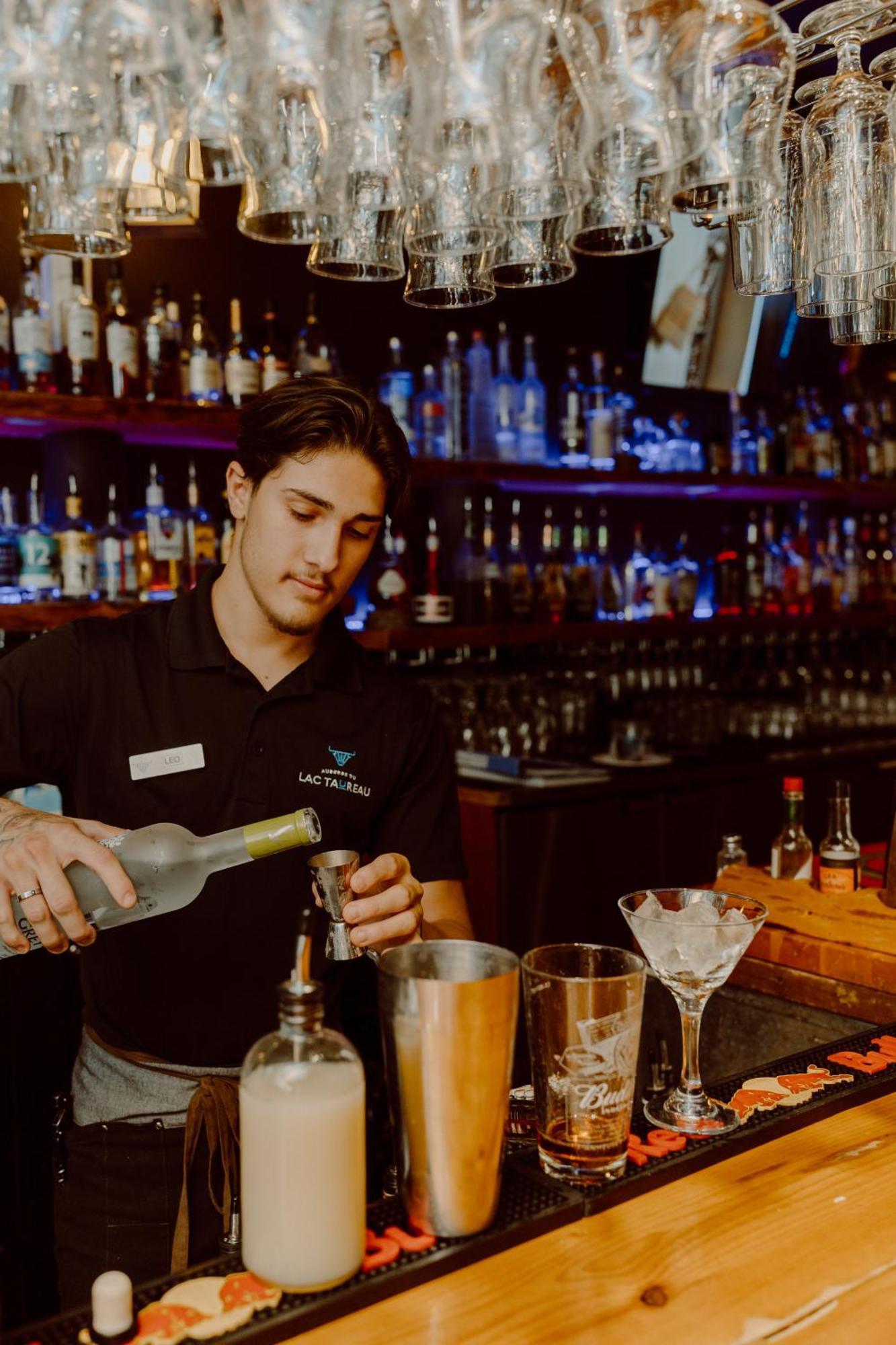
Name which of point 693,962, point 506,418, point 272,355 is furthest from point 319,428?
point 506,418

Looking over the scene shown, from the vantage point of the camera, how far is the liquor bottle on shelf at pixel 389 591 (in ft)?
11.8

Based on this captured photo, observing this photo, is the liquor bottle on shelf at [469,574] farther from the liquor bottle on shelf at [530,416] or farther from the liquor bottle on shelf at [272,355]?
the liquor bottle on shelf at [272,355]

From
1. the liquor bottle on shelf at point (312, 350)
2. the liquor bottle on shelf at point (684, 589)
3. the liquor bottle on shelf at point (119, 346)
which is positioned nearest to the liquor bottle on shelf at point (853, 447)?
the liquor bottle on shelf at point (684, 589)

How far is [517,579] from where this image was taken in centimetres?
405

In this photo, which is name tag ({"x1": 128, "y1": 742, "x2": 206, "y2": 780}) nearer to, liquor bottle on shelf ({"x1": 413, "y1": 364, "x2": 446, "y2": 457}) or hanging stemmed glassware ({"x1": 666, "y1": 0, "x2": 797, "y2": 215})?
hanging stemmed glassware ({"x1": 666, "y1": 0, "x2": 797, "y2": 215})

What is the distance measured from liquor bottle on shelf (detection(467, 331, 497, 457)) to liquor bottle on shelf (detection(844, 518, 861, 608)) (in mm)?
1850

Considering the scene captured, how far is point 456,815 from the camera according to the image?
1.79 meters

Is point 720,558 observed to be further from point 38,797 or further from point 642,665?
point 38,797

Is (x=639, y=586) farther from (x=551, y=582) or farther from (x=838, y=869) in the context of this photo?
(x=838, y=869)

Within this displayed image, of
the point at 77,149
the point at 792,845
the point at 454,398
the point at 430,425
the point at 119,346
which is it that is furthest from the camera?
the point at 454,398

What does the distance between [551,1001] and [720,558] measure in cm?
397

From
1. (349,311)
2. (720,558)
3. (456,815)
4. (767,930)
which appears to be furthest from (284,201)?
(720,558)

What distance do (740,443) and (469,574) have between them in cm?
148

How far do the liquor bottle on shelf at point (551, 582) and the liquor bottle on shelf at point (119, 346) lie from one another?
1.58 metres
